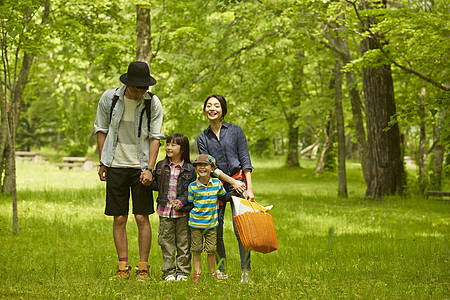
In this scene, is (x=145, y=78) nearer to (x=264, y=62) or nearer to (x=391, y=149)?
(x=391, y=149)

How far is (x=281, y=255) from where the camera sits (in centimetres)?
714

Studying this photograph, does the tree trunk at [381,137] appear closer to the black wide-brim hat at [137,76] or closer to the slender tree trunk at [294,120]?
the slender tree trunk at [294,120]

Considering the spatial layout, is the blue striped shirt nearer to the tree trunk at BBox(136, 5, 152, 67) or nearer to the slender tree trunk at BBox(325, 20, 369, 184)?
the tree trunk at BBox(136, 5, 152, 67)

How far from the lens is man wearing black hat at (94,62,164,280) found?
522cm

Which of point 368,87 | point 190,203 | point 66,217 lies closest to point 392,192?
point 368,87

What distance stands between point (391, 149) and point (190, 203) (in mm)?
11357

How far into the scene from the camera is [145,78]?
520cm

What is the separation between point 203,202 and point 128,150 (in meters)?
0.98

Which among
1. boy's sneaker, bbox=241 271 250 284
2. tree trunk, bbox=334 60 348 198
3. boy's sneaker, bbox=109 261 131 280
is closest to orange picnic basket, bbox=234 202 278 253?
boy's sneaker, bbox=241 271 250 284

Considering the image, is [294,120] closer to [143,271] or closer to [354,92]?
[354,92]

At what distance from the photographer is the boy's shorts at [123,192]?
5262 millimetres

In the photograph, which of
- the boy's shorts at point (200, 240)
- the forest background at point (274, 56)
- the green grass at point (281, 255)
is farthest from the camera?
the forest background at point (274, 56)

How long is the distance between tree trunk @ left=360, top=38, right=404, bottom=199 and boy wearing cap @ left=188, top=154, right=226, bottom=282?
35.7 feet

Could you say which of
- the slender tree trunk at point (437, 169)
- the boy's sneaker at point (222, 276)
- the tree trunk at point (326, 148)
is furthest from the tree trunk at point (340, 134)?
Result: the boy's sneaker at point (222, 276)
